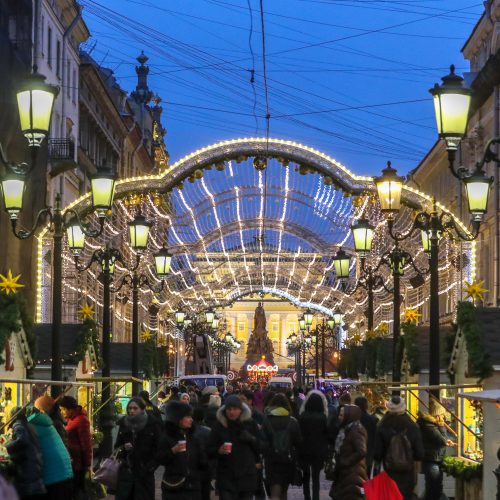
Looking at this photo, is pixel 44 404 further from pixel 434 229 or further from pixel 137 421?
pixel 434 229

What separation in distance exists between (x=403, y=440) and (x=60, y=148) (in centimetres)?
3542

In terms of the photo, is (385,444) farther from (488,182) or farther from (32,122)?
(32,122)

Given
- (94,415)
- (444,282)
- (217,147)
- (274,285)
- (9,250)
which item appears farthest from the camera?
(274,285)

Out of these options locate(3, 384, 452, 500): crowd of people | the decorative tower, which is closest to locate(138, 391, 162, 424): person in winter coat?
locate(3, 384, 452, 500): crowd of people

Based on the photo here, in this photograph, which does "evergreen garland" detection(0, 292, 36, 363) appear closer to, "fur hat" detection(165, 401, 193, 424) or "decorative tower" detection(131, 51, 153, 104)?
"fur hat" detection(165, 401, 193, 424)

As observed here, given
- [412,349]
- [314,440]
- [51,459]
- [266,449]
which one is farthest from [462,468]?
[412,349]

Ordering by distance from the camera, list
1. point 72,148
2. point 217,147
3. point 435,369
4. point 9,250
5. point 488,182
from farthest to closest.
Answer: point 72,148 → point 9,250 → point 217,147 → point 435,369 → point 488,182

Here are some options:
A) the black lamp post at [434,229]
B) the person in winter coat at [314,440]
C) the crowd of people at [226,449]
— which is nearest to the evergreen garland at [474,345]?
the black lamp post at [434,229]

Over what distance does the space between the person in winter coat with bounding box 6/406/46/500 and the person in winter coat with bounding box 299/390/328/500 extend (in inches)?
242

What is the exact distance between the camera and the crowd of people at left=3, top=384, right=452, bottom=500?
13.2m

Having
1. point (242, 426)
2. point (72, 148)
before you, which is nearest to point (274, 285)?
point (72, 148)

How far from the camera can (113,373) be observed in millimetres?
36969

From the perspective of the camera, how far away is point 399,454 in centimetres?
1538

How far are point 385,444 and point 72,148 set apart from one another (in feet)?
114
